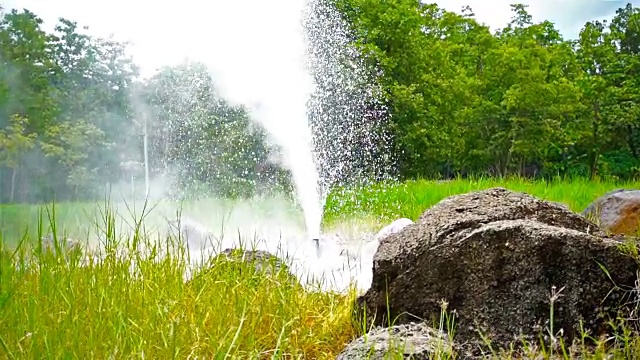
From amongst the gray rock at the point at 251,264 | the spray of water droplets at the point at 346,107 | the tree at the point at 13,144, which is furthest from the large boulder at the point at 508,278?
the spray of water droplets at the point at 346,107

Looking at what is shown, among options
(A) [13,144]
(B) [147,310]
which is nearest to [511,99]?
(B) [147,310]

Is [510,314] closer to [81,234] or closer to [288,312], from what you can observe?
[288,312]

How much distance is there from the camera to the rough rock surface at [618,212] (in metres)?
4.40

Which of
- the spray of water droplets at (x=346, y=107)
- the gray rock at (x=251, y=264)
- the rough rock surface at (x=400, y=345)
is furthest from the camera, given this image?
the spray of water droplets at (x=346, y=107)

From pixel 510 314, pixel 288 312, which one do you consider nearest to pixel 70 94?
pixel 288 312

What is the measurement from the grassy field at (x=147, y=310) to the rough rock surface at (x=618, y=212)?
279 cm

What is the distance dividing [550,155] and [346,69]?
4.52m

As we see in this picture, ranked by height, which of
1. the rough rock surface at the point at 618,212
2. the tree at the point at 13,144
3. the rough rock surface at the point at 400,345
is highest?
the tree at the point at 13,144

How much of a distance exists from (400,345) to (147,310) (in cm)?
67

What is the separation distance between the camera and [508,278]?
1.71 m

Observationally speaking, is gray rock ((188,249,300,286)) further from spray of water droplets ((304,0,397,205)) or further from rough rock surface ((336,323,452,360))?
spray of water droplets ((304,0,397,205))

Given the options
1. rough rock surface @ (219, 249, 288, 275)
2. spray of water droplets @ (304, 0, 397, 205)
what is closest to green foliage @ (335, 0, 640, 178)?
spray of water droplets @ (304, 0, 397, 205)

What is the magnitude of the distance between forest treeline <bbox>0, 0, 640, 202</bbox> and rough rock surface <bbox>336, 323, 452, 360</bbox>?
207 centimetres

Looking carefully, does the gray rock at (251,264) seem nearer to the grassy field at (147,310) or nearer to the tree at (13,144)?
the grassy field at (147,310)
